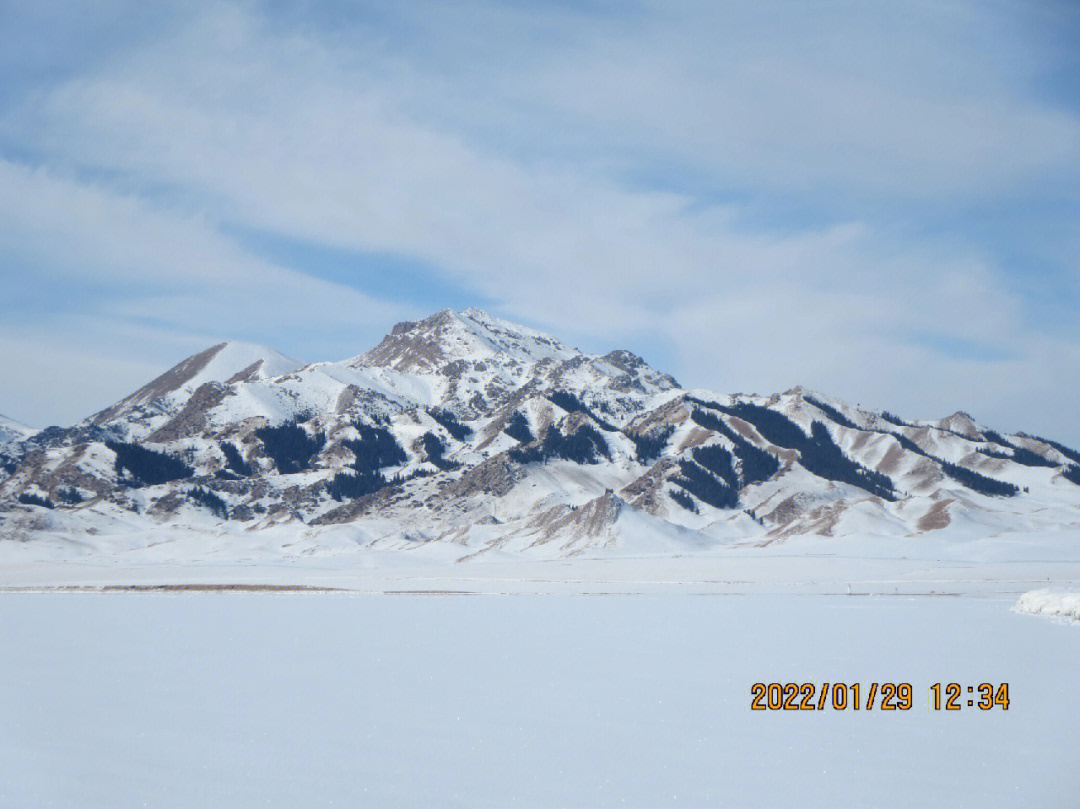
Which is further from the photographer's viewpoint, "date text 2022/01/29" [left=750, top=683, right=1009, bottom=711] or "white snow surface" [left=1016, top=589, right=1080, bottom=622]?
"white snow surface" [left=1016, top=589, right=1080, bottom=622]

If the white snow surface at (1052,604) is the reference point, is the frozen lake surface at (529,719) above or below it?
above

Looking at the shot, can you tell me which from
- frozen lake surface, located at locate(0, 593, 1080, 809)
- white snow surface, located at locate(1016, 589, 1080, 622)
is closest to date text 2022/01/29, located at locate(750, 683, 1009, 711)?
frozen lake surface, located at locate(0, 593, 1080, 809)

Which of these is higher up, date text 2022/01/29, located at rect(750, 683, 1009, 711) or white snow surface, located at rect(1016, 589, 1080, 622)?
date text 2022/01/29, located at rect(750, 683, 1009, 711)

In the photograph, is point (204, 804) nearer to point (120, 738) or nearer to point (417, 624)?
point (120, 738)

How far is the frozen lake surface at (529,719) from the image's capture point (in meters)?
16.8

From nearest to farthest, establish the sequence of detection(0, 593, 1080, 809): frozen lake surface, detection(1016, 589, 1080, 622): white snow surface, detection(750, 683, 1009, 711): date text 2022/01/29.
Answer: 1. detection(0, 593, 1080, 809): frozen lake surface
2. detection(750, 683, 1009, 711): date text 2022/01/29
3. detection(1016, 589, 1080, 622): white snow surface

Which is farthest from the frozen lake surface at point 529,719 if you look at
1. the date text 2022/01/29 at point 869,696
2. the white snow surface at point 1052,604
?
the white snow surface at point 1052,604

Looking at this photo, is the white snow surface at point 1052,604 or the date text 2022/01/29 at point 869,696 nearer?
the date text 2022/01/29 at point 869,696

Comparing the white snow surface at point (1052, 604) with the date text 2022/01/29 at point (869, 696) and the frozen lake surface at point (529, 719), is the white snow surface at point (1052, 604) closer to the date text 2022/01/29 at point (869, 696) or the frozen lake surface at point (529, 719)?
the frozen lake surface at point (529, 719)

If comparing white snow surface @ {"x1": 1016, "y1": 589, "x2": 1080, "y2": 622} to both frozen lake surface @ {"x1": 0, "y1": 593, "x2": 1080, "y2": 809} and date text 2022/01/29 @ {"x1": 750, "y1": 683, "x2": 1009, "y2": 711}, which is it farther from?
date text 2022/01/29 @ {"x1": 750, "y1": 683, "x2": 1009, "y2": 711}

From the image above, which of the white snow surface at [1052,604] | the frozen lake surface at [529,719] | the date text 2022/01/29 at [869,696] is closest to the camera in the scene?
the frozen lake surface at [529,719]

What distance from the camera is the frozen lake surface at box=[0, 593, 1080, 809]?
1678cm

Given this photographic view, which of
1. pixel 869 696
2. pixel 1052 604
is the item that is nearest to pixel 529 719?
pixel 869 696

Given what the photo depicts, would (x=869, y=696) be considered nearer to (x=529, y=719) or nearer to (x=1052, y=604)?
(x=529, y=719)
